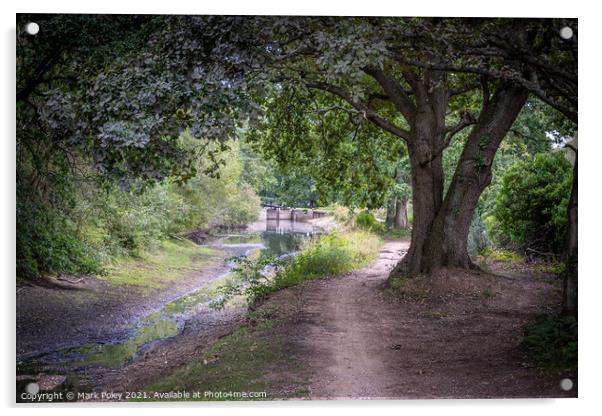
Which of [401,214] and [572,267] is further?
[401,214]

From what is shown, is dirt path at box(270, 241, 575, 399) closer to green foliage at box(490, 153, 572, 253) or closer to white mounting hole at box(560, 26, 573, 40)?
green foliage at box(490, 153, 572, 253)

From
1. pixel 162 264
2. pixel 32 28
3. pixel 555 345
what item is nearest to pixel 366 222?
pixel 162 264

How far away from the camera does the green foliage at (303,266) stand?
923 cm

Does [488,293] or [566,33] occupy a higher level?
[566,33]

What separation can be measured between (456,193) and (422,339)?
2.43 meters

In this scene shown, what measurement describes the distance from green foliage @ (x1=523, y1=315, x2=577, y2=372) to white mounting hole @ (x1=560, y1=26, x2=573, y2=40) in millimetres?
2422

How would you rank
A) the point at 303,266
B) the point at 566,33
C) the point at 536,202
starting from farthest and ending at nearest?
the point at 303,266 → the point at 536,202 → the point at 566,33

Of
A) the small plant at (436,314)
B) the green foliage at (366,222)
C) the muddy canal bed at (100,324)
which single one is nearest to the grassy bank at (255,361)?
the muddy canal bed at (100,324)

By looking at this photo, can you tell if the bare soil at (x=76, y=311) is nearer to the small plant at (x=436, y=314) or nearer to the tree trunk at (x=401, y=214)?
the small plant at (x=436, y=314)

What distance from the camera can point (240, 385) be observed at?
211 inches

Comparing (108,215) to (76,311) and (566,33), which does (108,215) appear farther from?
(566,33)

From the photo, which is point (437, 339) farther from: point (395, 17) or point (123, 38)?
point (123, 38)

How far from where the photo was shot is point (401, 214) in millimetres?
20328

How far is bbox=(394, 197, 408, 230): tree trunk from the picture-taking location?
65.0 ft
